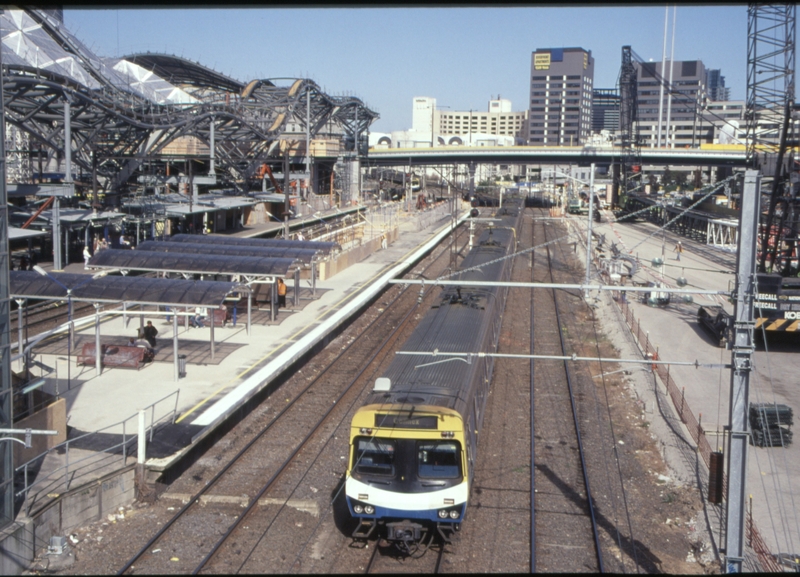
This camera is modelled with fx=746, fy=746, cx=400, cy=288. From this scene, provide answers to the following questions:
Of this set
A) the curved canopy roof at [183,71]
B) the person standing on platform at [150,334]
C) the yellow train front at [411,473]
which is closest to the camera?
the yellow train front at [411,473]

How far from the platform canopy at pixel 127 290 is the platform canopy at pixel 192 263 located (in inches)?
124

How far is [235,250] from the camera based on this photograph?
26109mm

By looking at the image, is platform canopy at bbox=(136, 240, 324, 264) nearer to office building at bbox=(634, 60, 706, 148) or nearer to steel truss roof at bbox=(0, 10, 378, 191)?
steel truss roof at bbox=(0, 10, 378, 191)

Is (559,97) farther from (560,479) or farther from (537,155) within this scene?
(560,479)

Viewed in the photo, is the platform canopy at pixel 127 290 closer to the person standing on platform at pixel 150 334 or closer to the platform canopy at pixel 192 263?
the person standing on platform at pixel 150 334

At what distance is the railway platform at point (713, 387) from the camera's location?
38.8ft

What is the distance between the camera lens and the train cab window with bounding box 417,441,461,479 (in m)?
9.87

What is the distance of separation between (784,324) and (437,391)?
15.8m

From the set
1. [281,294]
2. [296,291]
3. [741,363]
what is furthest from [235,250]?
[741,363]

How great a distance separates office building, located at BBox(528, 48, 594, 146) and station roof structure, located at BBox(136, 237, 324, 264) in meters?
135

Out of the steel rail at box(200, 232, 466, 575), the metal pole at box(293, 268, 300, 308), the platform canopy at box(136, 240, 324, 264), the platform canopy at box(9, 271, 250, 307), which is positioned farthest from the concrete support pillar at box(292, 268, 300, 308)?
the platform canopy at box(9, 271, 250, 307)

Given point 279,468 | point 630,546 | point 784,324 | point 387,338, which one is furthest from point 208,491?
point 784,324

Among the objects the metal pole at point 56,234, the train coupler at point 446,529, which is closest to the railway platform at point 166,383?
the train coupler at point 446,529

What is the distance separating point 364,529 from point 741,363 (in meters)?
5.53
